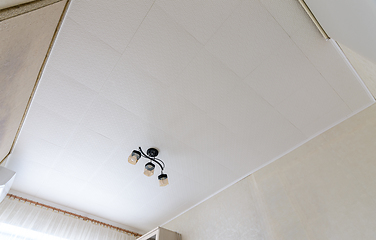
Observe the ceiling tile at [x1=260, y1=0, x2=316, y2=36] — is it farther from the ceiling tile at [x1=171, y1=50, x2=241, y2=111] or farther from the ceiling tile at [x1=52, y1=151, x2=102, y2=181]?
the ceiling tile at [x1=52, y1=151, x2=102, y2=181]

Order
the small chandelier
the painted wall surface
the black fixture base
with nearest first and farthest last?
the painted wall surface, the small chandelier, the black fixture base

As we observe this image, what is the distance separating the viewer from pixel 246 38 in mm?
1448

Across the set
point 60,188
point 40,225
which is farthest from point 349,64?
point 40,225

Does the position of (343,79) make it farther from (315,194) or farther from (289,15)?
(315,194)

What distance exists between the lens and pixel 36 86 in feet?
5.21

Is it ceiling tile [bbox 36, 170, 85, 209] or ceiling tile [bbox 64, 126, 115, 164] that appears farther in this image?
ceiling tile [bbox 36, 170, 85, 209]

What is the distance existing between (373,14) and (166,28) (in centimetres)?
110

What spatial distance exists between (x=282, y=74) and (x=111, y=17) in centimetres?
134

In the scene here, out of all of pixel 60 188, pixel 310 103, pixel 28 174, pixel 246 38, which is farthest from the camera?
pixel 60 188

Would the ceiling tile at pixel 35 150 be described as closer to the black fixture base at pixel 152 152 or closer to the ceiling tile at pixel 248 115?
the black fixture base at pixel 152 152

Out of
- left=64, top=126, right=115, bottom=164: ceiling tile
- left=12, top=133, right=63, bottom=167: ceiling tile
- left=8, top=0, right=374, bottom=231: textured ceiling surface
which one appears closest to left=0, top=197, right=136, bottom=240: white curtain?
left=8, top=0, right=374, bottom=231: textured ceiling surface

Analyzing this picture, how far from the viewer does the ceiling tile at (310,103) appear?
1.74 m

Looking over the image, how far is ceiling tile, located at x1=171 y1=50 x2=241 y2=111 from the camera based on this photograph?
1.54m

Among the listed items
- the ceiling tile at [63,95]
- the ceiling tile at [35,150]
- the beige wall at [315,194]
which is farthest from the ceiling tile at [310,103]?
the ceiling tile at [35,150]
